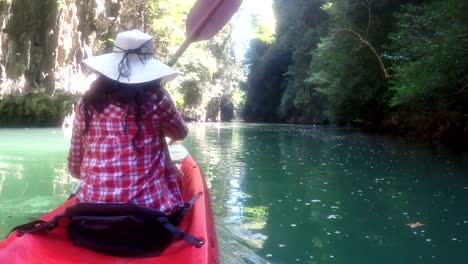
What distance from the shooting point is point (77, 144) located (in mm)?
2607

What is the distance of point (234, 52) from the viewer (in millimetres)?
48125

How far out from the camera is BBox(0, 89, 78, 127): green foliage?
1741 centimetres

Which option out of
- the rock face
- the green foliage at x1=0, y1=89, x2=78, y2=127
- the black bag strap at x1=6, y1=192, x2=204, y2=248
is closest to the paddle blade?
the black bag strap at x1=6, y1=192, x2=204, y2=248

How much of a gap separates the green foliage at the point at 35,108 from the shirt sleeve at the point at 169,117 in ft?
52.5

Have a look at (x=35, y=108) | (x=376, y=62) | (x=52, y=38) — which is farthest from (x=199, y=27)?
(x=376, y=62)

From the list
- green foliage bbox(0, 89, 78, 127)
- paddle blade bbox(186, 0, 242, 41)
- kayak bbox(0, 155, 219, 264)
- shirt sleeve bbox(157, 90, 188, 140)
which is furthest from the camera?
green foliage bbox(0, 89, 78, 127)

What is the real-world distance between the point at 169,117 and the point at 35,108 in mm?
16865

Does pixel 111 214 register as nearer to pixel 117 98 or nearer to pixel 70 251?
pixel 70 251

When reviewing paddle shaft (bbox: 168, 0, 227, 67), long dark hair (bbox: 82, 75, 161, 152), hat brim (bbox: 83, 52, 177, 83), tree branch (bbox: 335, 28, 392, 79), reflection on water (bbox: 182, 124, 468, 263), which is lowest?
reflection on water (bbox: 182, 124, 468, 263)

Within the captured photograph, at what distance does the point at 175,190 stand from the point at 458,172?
6877 millimetres

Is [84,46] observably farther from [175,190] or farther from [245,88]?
[245,88]

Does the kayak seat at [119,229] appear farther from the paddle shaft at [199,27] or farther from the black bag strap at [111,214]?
the paddle shaft at [199,27]

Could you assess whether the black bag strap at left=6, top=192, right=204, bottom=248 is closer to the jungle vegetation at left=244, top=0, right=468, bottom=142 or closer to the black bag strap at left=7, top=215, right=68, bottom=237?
the black bag strap at left=7, top=215, right=68, bottom=237

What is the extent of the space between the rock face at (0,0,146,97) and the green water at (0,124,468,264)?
8.40 m
